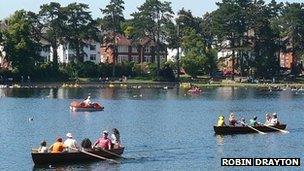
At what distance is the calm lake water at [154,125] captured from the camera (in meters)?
54.8

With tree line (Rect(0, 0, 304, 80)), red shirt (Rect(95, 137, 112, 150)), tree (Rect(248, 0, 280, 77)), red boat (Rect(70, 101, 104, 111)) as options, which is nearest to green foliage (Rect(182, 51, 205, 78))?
tree line (Rect(0, 0, 304, 80))

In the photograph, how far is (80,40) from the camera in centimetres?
17488

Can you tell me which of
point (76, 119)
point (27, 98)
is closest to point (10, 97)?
point (27, 98)

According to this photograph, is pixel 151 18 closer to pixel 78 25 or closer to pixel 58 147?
pixel 78 25

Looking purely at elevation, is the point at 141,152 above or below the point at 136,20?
below

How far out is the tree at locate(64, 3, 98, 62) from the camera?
173000mm

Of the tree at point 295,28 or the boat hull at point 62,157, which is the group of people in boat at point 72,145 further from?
the tree at point 295,28

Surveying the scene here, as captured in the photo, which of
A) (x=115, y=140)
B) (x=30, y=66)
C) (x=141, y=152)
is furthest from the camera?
(x=30, y=66)

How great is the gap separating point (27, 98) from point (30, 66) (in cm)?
3575

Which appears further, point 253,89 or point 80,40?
point 80,40

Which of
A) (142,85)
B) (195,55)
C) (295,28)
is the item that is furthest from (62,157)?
(295,28)

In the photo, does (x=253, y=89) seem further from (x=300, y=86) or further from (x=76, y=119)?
(x=76, y=119)

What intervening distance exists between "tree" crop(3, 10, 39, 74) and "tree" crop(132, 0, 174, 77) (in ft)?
96.5

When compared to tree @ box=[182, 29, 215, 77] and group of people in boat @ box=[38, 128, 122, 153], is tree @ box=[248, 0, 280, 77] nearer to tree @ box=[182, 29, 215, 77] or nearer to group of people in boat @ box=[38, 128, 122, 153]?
tree @ box=[182, 29, 215, 77]
